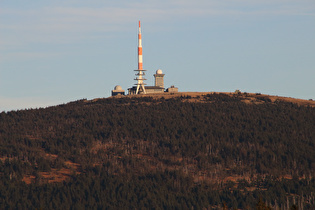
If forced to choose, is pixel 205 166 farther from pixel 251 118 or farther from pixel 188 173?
pixel 251 118

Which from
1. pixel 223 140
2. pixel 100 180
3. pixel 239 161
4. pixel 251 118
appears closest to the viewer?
pixel 100 180

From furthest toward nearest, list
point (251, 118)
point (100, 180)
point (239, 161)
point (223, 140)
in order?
1. point (251, 118)
2. point (223, 140)
3. point (239, 161)
4. point (100, 180)

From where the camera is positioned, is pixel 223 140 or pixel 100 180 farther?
pixel 223 140

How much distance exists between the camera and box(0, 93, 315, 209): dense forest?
146 metres

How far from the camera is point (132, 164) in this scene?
162 metres

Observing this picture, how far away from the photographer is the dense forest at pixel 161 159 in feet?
479

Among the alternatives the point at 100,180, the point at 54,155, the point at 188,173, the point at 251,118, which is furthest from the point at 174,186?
the point at 251,118

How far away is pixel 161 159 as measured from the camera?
16738 cm

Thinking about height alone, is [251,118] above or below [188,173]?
above

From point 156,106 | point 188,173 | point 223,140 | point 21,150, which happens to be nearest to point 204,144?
point 223,140

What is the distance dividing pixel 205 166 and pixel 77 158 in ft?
110

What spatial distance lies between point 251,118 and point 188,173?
4106cm

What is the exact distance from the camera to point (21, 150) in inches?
6555

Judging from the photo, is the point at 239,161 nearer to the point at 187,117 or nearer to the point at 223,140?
the point at 223,140
